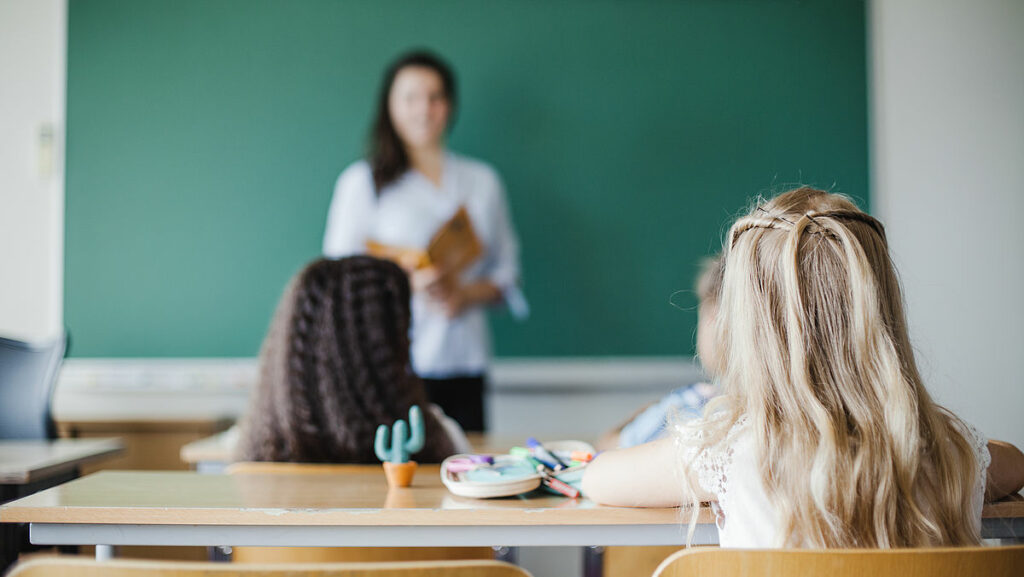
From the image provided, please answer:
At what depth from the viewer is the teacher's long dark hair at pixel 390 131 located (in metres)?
3.00

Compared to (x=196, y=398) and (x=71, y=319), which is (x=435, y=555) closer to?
(x=196, y=398)

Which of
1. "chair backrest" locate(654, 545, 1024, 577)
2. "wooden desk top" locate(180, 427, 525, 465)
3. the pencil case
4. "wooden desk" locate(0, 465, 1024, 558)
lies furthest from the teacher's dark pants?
"chair backrest" locate(654, 545, 1024, 577)

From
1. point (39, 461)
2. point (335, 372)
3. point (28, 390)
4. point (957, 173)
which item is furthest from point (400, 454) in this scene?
point (957, 173)

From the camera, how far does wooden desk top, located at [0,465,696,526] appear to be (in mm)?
1079

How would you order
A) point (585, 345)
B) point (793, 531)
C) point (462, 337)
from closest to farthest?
point (793, 531), point (462, 337), point (585, 345)

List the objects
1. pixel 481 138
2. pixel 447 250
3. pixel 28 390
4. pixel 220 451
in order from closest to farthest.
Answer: pixel 220 451 < pixel 28 390 < pixel 447 250 < pixel 481 138

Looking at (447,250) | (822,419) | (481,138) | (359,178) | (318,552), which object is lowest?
(318,552)

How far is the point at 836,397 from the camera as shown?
101cm

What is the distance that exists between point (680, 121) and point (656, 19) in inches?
17.0

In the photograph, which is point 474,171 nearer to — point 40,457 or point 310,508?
point 40,457

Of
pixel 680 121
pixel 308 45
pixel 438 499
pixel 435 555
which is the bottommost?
pixel 435 555

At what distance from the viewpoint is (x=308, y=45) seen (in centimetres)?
338

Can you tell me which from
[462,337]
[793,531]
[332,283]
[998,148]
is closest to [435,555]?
[332,283]

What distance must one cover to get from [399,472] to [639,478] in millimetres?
392
